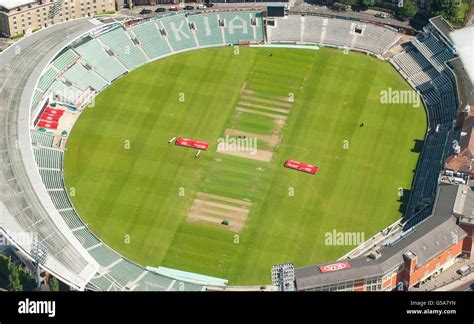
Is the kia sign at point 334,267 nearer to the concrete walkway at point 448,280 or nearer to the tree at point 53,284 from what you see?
the concrete walkway at point 448,280

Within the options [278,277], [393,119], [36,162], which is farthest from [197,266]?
[393,119]

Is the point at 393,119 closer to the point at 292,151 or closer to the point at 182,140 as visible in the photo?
the point at 292,151

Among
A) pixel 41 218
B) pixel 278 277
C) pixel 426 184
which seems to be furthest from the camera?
pixel 426 184

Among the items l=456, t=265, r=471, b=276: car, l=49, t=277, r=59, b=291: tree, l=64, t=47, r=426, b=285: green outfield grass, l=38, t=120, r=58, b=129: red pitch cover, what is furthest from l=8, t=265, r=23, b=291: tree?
l=456, t=265, r=471, b=276: car

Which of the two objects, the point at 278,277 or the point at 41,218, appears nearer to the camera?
the point at 278,277

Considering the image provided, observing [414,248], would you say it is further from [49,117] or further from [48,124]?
[49,117]

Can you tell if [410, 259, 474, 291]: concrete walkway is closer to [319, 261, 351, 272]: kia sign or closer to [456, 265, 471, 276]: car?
[456, 265, 471, 276]: car
